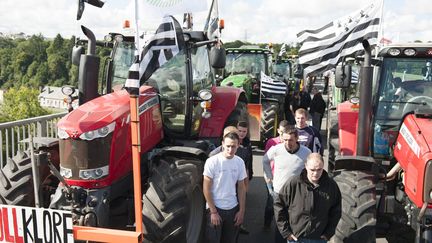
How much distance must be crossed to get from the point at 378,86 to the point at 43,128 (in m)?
5.89

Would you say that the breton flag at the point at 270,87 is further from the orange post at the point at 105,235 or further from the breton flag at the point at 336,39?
the orange post at the point at 105,235

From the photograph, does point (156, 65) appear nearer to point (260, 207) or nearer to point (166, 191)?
point (166, 191)

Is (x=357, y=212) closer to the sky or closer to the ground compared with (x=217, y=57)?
closer to the ground

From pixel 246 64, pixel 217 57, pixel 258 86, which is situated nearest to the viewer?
pixel 217 57

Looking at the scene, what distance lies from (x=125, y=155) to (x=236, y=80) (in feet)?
23.3

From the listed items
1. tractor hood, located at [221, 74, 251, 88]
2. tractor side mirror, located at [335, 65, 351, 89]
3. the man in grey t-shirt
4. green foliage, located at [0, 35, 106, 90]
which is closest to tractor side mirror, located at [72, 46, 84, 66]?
the man in grey t-shirt

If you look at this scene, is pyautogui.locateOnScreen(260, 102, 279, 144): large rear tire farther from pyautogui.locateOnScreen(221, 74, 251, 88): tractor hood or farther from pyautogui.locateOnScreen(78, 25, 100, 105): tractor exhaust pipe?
pyautogui.locateOnScreen(78, 25, 100, 105): tractor exhaust pipe

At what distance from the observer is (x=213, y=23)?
576cm

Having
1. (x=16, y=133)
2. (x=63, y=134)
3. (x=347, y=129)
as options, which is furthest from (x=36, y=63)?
(x=63, y=134)

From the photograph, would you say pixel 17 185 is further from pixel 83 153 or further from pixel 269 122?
pixel 269 122

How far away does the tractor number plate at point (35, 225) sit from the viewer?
11.7ft

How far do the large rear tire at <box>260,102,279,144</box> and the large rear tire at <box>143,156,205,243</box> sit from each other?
19.1 feet

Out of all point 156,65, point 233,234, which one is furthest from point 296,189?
point 156,65

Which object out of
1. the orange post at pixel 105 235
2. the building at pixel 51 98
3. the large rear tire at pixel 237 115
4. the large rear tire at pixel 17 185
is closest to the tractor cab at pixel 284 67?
the large rear tire at pixel 237 115
